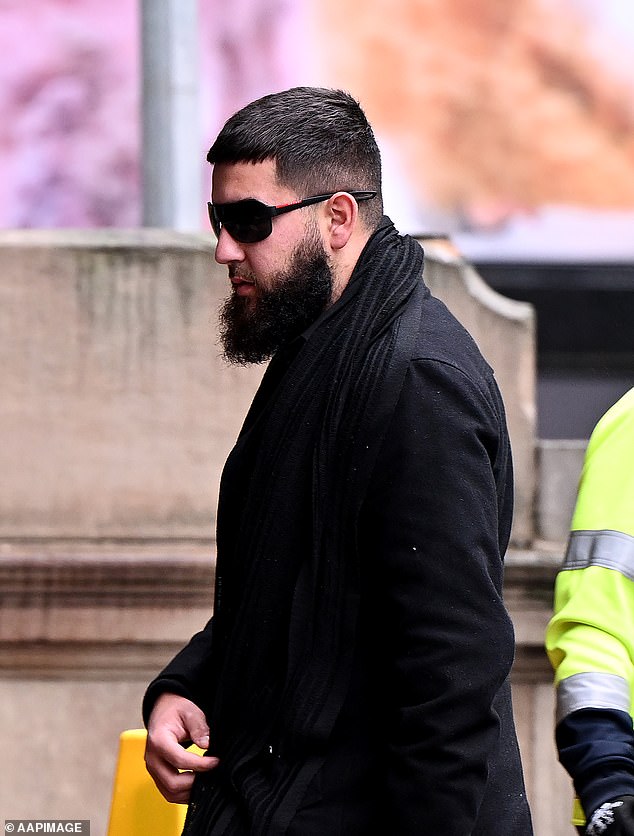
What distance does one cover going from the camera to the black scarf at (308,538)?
1916mm

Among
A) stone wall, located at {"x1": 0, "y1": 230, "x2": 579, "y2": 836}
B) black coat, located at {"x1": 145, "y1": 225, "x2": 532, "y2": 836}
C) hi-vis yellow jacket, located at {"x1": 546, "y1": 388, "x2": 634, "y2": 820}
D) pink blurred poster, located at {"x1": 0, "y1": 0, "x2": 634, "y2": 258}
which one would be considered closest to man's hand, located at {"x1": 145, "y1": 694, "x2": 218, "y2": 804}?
black coat, located at {"x1": 145, "y1": 225, "x2": 532, "y2": 836}

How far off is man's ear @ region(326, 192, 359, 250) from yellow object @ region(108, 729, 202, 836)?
4.36 feet

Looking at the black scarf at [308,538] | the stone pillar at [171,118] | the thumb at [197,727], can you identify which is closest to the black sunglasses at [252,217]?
the black scarf at [308,538]

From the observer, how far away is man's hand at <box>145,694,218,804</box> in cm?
213

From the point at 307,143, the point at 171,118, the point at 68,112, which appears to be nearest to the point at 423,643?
the point at 307,143

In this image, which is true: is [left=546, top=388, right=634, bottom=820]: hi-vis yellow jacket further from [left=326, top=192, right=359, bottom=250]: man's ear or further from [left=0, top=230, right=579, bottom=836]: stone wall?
[left=0, top=230, right=579, bottom=836]: stone wall

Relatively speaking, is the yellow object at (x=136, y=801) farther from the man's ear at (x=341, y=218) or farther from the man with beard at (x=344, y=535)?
the man's ear at (x=341, y=218)

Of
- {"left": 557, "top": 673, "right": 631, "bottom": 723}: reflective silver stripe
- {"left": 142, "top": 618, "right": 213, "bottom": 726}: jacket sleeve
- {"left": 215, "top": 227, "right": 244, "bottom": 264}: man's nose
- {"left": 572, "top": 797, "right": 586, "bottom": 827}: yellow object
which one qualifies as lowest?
{"left": 572, "top": 797, "right": 586, "bottom": 827}: yellow object

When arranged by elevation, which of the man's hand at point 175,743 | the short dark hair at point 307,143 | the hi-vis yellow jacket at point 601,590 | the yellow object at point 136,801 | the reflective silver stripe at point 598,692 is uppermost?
the short dark hair at point 307,143

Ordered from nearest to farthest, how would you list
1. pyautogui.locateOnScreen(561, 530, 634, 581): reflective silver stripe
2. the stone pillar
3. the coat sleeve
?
the coat sleeve, pyautogui.locateOnScreen(561, 530, 634, 581): reflective silver stripe, the stone pillar

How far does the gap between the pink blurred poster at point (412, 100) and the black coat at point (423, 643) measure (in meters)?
4.88

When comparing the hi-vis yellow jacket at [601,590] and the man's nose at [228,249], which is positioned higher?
the man's nose at [228,249]

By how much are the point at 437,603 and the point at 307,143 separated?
735 millimetres

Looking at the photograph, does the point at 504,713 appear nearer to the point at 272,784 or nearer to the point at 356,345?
the point at 272,784
